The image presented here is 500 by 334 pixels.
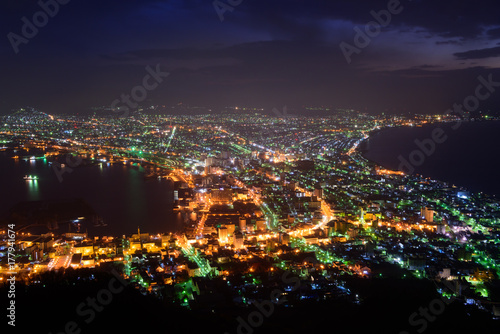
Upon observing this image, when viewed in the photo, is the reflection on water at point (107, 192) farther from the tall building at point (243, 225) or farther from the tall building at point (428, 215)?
the tall building at point (428, 215)

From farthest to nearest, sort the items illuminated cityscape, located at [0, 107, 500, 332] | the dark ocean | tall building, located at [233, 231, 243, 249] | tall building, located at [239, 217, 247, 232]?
the dark ocean → tall building, located at [239, 217, 247, 232] → tall building, located at [233, 231, 243, 249] → illuminated cityscape, located at [0, 107, 500, 332]

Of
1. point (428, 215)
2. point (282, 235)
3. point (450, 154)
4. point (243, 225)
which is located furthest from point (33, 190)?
point (450, 154)

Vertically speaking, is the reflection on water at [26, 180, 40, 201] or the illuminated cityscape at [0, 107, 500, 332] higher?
the reflection on water at [26, 180, 40, 201]

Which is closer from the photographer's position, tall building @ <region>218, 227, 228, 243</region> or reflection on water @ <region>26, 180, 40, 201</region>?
tall building @ <region>218, 227, 228, 243</region>

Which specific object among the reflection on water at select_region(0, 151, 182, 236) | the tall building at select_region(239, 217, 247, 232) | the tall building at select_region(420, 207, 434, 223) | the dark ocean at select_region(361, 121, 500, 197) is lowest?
the dark ocean at select_region(361, 121, 500, 197)

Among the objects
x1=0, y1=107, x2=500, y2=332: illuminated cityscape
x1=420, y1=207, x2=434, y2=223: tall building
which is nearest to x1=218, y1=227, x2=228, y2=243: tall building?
x1=0, y1=107, x2=500, y2=332: illuminated cityscape

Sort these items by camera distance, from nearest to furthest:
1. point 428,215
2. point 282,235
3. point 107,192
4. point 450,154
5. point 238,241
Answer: point 238,241 → point 282,235 → point 428,215 → point 107,192 → point 450,154

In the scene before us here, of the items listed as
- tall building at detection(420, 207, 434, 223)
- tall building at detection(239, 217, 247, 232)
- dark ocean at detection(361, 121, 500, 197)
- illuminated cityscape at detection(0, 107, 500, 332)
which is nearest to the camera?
illuminated cityscape at detection(0, 107, 500, 332)

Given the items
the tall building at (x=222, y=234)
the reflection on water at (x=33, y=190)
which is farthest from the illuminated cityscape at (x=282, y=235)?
the reflection on water at (x=33, y=190)

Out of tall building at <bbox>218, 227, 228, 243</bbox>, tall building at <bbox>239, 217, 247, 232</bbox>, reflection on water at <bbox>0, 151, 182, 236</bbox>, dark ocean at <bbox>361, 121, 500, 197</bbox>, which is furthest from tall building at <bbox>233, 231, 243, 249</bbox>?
dark ocean at <bbox>361, 121, 500, 197</bbox>

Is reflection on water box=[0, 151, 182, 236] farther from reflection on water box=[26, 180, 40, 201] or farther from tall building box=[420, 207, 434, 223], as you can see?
tall building box=[420, 207, 434, 223]

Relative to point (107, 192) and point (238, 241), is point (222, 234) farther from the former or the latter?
point (107, 192)
